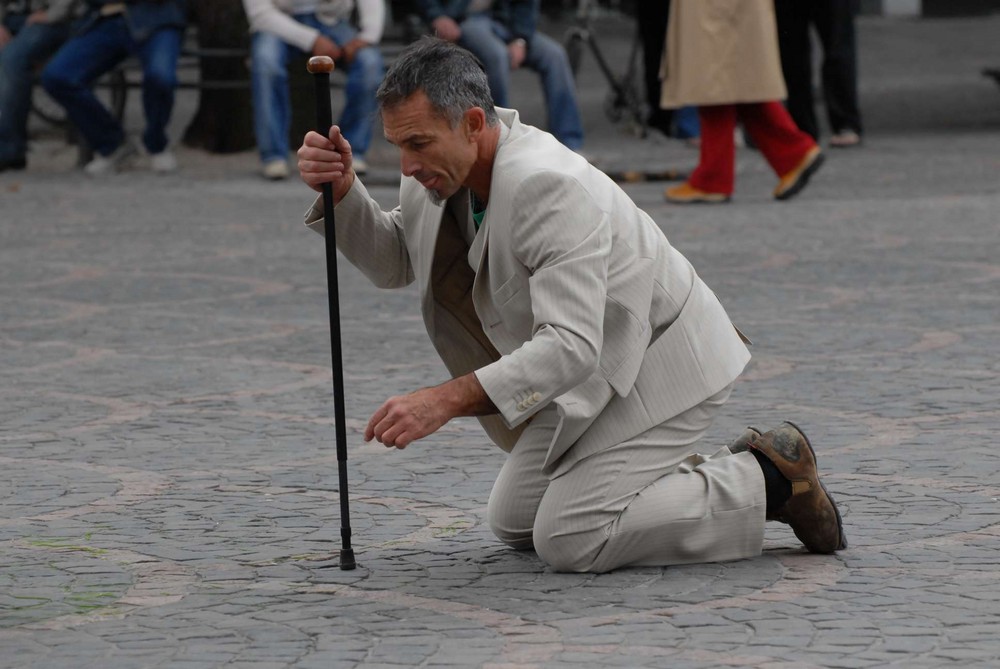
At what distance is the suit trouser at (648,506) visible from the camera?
4.24 metres

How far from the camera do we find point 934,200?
446 inches

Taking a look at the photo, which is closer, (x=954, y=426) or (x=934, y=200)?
(x=954, y=426)

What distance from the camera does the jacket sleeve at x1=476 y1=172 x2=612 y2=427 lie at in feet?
13.0

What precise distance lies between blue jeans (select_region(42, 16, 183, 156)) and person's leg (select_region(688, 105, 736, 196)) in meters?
3.80

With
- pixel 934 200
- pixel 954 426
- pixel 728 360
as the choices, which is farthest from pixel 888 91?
pixel 728 360

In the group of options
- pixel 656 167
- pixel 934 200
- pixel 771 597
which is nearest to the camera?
pixel 771 597

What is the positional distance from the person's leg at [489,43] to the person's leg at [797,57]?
Result: 217cm

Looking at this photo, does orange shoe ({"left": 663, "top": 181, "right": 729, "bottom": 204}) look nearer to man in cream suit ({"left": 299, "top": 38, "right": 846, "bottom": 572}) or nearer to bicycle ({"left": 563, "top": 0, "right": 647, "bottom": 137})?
bicycle ({"left": 563, "top": 0, "right": 647, "bottom": 137})

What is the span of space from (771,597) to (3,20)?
37.8ft

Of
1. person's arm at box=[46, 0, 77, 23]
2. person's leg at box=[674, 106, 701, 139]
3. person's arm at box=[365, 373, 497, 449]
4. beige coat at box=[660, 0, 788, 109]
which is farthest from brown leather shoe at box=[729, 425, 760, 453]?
person's leg at box=[674, 106, 701, 139]

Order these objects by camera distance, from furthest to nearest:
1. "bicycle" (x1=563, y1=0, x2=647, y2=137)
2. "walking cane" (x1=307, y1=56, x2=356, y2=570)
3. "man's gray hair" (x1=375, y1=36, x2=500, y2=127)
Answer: "bicycle" (x1=563, y1=0, x2=647, y2=137) → "walking cane" (x1=307, y1=56, x2=356, y2=570) → "man's gray hair" (x1=375, y1=36, x2=500, y2=127)

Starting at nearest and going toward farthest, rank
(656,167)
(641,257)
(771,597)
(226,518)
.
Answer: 1. (771,597)
2. (641,257)
3. (226,518)
4. (656,167)

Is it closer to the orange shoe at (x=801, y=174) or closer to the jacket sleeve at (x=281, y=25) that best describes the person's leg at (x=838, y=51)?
the orange shoe at (x=801, y=174)

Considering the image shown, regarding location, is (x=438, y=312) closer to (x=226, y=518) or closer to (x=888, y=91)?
(x=226, y=518)
